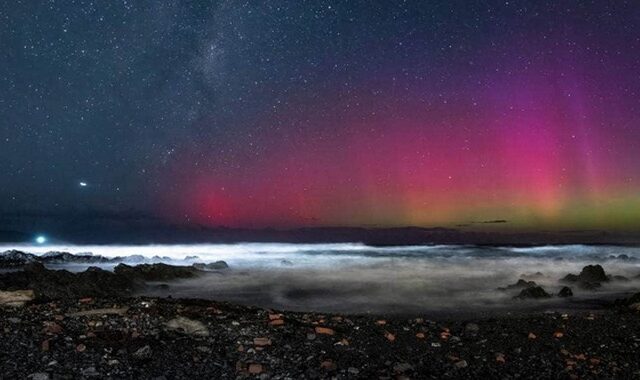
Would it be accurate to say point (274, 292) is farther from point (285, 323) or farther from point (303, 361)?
point (303, 361)

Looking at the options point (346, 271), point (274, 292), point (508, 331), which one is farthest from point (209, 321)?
point (346, 271)

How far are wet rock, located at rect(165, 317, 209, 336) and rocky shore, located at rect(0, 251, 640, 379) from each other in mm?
16

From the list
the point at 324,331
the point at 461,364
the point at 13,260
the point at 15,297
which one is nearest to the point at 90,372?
the point at 324,331

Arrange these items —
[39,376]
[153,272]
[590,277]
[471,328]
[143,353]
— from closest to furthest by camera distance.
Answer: [39,376] → [143,353] → [471,328] → [153,272] → [590,277]

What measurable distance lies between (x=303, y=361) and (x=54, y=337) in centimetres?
345

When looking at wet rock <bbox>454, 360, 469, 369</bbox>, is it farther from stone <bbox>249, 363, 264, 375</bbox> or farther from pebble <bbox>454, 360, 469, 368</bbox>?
stone <bbox>249, 363, 264, 375</bbox>

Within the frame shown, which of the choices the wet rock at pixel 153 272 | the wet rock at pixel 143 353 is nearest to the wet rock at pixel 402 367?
the wet rock at pixel 143 353

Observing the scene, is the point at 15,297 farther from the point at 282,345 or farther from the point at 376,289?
the point at 376,289

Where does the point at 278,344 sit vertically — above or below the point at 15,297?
below

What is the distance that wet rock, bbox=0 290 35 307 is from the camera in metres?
8.27

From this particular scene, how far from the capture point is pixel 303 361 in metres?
6.46

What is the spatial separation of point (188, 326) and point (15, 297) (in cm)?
353

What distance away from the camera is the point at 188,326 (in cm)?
741

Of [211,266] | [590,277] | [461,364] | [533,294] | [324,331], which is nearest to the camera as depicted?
[461,364]
